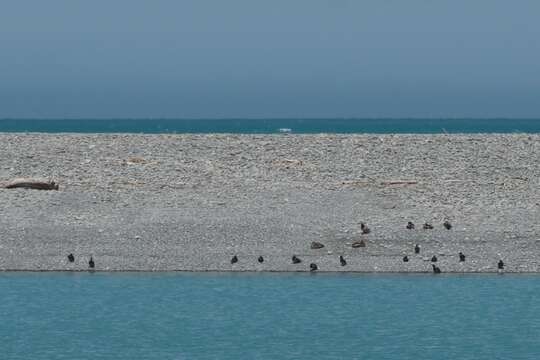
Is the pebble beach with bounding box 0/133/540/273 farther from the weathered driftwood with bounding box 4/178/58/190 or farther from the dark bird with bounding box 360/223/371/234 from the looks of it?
the weathered driftwood with bounding box 4/178/58/190

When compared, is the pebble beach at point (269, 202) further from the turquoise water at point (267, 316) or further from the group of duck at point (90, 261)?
the turquoise water at point (267, 316)

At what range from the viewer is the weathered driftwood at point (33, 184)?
35.8 m

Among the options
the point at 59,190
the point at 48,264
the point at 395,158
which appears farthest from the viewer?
the point at 395,158

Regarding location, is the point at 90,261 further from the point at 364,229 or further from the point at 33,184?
the point at 33,184

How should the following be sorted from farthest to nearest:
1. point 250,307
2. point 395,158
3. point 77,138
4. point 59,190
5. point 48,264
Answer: point 77,138, point 395,158, point 59,190, point 48,264, point 250,307

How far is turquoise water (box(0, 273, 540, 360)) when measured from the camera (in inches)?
915

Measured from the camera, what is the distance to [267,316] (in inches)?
1021

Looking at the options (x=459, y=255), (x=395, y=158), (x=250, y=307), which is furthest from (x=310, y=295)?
(x=395, y=158)

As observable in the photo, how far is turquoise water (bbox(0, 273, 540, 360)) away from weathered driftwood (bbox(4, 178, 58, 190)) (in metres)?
7.16

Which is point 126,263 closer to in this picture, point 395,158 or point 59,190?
point 59,190

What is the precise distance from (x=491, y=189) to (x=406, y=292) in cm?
989

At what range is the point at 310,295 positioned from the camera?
90.0 feet

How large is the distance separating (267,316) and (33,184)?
38.3ft

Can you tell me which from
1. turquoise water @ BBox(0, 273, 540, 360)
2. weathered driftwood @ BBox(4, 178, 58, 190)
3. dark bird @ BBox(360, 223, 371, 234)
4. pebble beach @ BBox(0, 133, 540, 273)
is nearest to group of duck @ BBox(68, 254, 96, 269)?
pebble beach @ BBox(0, 133, 540, 273)
